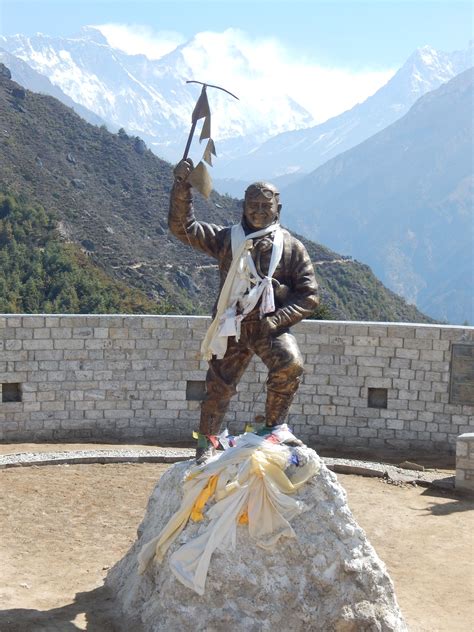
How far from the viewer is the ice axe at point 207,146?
6.28 m

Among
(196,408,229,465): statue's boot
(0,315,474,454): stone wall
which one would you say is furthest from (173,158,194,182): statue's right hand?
(0,315,474,454): stone wall

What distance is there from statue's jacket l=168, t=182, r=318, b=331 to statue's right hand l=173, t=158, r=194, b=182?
5 centimetres

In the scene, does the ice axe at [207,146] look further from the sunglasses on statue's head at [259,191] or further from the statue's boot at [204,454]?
the statue's boot at [204,454]

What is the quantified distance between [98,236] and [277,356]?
26661 millimetres

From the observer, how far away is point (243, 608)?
5523 mm

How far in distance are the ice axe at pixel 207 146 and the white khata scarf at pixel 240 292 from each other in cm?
43

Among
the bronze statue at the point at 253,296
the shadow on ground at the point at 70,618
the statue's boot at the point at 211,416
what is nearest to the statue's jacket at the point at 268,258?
the bronze statue at the point at 253,296

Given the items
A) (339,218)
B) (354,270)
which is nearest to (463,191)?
(339,218)

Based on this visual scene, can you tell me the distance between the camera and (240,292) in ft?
20.6

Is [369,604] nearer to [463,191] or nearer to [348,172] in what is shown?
[463,191]

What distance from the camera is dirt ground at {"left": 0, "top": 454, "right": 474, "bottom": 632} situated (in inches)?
253

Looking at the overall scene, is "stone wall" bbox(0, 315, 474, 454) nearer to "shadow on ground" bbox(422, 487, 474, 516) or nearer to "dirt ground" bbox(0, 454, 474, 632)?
"dirt ground" bbox(0, 454, 474, 632)

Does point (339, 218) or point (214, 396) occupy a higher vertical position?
point (339, 218)

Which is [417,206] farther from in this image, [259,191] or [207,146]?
[259,191]
